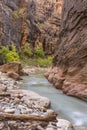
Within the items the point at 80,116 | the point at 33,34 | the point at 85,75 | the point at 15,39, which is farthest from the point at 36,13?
the point at 80,116

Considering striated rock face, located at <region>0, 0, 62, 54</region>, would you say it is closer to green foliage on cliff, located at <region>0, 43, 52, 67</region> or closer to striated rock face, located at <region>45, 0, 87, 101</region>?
green foliage on cliff, located at <region>0, 43, 52, 67</region>

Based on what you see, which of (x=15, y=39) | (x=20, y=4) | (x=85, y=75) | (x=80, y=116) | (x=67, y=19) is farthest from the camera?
(x=20, y=4)

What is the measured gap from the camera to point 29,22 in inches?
2243

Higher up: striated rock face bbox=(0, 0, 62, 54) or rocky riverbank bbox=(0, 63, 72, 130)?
striated rock face bbox=(0, 0, 62, 54)

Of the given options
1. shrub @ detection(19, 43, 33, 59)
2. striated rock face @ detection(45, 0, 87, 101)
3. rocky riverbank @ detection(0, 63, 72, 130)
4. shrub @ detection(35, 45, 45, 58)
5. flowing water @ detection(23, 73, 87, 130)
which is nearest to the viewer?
rocky riverbank @ detection(0, 63, 72, 130)

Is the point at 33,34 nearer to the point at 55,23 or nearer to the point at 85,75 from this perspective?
the point at 55,23

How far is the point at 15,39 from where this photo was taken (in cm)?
4781

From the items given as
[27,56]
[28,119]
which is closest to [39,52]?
[27,56]

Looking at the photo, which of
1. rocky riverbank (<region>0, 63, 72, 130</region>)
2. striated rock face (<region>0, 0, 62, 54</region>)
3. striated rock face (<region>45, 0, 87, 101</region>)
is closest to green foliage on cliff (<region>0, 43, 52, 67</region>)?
striated rock face (<region>0, 0, 62, 54</region>)

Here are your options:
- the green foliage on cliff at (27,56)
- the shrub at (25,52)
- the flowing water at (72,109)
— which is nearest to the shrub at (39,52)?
the green foliage on cliff at (27,56)

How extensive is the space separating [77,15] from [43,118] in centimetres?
1059

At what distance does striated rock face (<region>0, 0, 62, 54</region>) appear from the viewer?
44.9 metres

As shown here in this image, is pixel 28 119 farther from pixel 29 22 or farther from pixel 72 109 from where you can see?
pixel 29 22

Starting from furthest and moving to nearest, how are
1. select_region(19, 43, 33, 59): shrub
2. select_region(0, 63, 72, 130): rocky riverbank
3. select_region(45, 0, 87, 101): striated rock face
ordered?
select_region(19, 43, 33, 59): shrub < select_region(45, 0, 87, 101): striated rock face < select_region(0, 63, 72, 130): rocky riverbank
